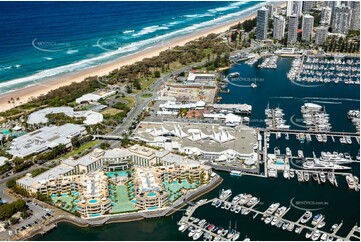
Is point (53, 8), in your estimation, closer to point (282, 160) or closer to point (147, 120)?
point (147, 120)

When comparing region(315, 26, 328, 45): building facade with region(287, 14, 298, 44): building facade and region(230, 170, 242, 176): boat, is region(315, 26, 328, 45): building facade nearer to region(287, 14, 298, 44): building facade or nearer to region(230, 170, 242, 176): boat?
region(287, 14, 298, 44): building facade

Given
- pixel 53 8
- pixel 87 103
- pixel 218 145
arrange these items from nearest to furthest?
pixel 218 145, pixel 87 103, pixel 53 8

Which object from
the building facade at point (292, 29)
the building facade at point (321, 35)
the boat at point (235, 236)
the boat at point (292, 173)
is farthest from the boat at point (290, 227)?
the building facade at point (292, 29)

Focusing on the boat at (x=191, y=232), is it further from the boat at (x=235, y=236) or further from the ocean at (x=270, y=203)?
the boat at (x=235, y=236)

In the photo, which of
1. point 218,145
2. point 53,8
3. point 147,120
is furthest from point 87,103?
point 53,8

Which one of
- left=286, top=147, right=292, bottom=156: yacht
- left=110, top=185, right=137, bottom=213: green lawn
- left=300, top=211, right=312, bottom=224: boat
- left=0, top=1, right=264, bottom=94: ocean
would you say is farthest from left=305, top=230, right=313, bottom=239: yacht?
left=0, top=1, right=264, bottom=94: ocean

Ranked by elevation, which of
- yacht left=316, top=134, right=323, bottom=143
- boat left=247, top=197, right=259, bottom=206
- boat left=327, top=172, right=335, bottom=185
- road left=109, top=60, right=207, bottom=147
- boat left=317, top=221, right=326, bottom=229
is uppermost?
road left=109, top=60, right=207, bottom=147

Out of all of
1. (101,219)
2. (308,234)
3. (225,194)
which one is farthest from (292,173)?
(101,219)

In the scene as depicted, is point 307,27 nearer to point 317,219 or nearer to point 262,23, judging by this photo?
point 262,23

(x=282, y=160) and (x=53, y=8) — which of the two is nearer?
(x=282, y=160)
